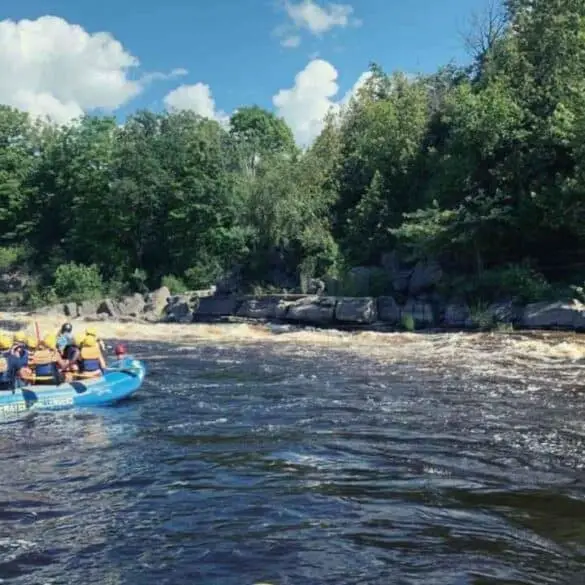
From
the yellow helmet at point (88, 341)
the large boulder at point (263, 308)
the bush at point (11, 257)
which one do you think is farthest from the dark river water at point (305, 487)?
the bush at point (11, 257)

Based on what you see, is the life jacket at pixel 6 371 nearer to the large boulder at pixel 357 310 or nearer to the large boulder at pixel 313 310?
the large boulder at pixel 357 310

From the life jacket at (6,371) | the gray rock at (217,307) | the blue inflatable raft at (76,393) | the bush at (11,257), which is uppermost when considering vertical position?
the bush at (11,257)

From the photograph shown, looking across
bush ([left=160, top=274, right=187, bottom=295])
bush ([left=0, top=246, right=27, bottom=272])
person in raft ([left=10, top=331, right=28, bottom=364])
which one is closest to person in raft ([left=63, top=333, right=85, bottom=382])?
person in raft ([left=10, top=331, right=28, bottom=364])

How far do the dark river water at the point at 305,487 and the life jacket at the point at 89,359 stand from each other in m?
0.91

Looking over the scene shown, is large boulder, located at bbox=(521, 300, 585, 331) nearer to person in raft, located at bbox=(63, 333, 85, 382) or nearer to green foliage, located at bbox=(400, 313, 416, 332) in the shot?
green foliage, located at bbox=(400, 313, 416, 332)

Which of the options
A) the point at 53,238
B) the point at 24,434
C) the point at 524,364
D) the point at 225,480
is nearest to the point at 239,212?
the point at 53,238

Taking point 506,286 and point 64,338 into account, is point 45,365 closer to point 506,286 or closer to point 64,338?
point 64,338

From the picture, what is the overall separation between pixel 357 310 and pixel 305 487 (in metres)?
15.9

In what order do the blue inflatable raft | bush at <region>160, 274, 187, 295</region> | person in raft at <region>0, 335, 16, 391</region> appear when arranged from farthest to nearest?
bush at <region>160, 274, 187, 295</region> < person in raft at <region>0, 335, 16, 391</region> < the blue inflatable raft

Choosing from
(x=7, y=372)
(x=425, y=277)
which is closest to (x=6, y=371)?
(x=7, y=372)

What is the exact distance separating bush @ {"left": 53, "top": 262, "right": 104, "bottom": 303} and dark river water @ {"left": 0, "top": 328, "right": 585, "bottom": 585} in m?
24.9

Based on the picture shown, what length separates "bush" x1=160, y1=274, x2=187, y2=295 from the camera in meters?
34.9

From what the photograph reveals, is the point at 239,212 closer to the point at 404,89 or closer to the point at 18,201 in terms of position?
the point at 404,89

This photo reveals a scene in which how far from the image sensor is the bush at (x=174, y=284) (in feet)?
115
